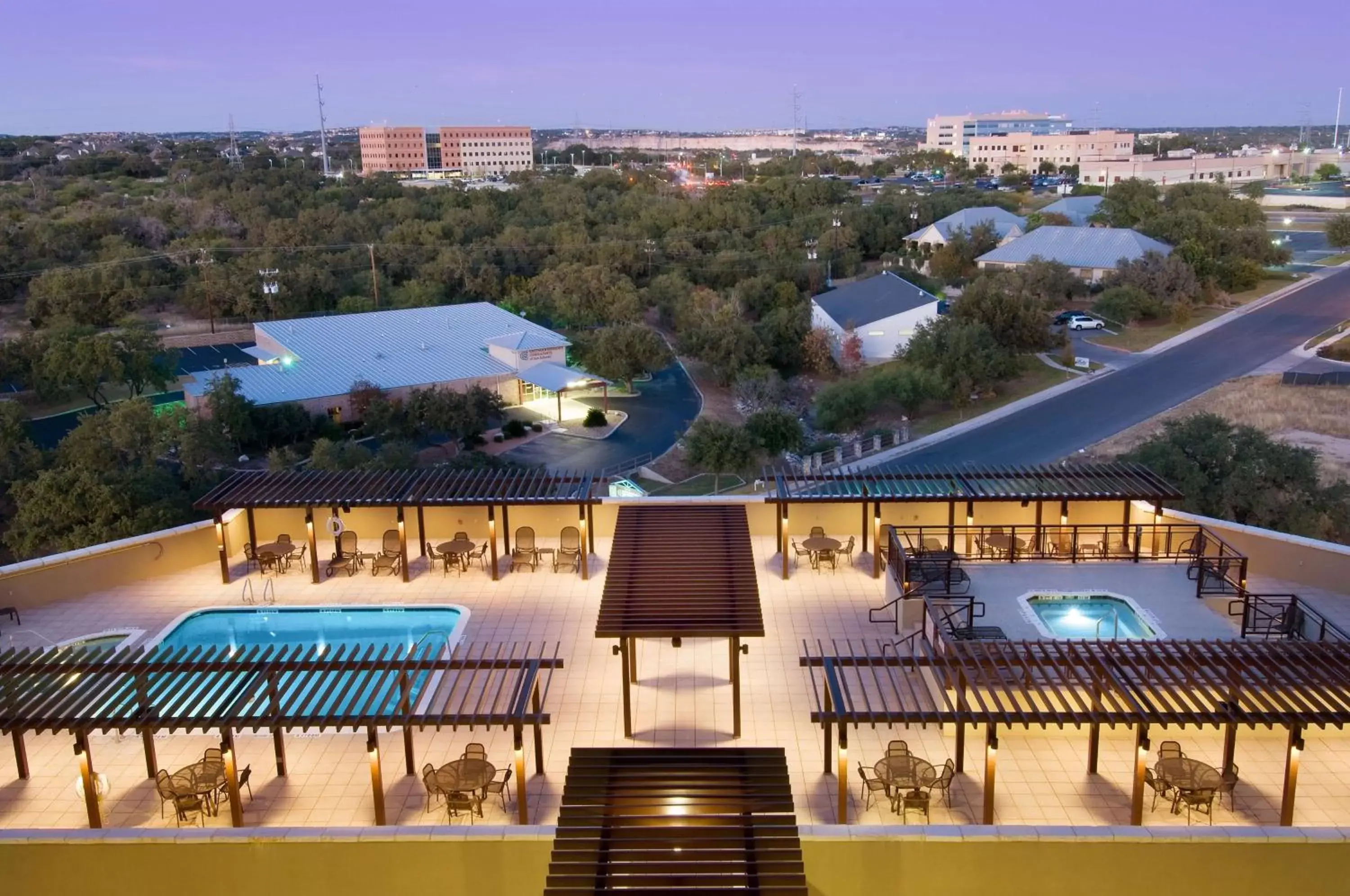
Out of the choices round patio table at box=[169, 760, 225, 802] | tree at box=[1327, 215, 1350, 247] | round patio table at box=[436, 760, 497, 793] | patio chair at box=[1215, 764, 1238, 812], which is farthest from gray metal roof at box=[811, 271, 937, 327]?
tree at box=[1327, 215, 1350, 247]

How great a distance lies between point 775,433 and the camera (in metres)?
30.4

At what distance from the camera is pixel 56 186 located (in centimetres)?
7994

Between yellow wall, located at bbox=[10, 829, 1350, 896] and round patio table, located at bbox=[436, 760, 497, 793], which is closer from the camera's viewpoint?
yellow wall, located at bbox=[10, 829, 1350, 896]

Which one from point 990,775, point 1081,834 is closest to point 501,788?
point 990,775

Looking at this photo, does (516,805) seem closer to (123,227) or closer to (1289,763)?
(1289,763)

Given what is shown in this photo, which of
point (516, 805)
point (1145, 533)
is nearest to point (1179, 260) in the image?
point (1145, 533)

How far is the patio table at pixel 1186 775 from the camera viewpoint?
8.02 metres

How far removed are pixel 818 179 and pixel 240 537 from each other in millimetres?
70286

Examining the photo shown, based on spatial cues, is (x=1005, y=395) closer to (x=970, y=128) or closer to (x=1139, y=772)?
(x=1139, y=772)

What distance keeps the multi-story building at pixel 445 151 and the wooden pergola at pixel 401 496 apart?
128858 mm

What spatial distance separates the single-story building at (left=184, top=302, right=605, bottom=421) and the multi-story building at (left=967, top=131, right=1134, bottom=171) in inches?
3957

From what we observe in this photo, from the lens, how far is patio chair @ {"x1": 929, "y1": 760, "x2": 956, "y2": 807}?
27.1 feet

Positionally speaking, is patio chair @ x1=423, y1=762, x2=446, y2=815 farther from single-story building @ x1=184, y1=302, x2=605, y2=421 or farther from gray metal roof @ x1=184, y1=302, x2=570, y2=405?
gray metal roof @ x1=184, y1=302, x2=570, y2=405

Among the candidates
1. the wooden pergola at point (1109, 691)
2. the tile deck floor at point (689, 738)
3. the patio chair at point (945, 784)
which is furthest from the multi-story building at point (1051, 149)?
the patio chair at point (945, 784)
